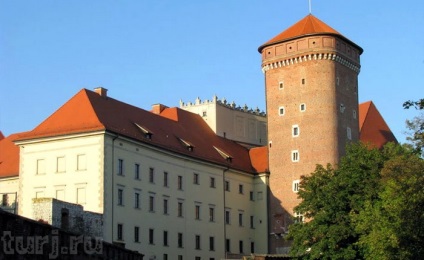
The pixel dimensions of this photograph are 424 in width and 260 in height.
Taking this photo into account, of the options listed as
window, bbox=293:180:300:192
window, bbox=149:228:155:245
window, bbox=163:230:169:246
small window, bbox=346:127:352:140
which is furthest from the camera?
small window, bbox=346:127:352:140

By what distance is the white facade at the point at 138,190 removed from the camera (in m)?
56.8

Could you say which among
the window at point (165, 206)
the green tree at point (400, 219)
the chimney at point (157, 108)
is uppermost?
the chimney at point (157, 108)

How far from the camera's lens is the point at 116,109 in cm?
6247

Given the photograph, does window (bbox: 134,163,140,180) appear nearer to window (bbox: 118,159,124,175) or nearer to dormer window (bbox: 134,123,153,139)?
window (bbox: 118,159,124,175)

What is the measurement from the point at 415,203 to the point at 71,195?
23.3 metres

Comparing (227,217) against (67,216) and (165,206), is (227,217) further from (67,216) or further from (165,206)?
(67,216)

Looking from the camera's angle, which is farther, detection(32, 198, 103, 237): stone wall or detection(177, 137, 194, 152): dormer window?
detection(177, 137, 194, 152): dormer window

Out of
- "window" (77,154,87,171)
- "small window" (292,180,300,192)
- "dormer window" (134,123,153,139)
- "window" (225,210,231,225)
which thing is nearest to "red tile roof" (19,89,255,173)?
"dormer window" (134,123,153,139)

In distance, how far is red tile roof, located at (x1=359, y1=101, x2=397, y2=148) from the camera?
7631 cm

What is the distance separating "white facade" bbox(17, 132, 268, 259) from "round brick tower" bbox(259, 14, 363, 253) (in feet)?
13.5

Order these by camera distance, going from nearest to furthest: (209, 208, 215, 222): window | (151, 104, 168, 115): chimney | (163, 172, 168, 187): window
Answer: (163, 172, 168, 187): window → (209, 208, 215, 222): window → (151, 104, 168, 115): chimney

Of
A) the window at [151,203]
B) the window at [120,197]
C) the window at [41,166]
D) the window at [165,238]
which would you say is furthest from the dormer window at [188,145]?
the window at [41,166]

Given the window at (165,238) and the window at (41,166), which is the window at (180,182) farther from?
the window at (41,166)

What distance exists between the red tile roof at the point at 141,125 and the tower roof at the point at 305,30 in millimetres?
8237
